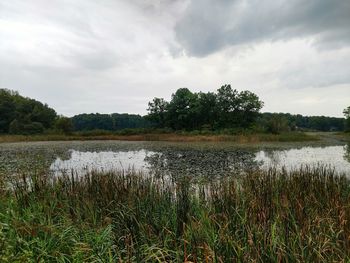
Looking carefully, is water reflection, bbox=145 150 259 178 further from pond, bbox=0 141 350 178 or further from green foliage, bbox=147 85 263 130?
green foliage, bbox=147 85 263 130

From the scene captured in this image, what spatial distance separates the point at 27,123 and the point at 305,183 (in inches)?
2460

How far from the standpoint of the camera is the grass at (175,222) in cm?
321

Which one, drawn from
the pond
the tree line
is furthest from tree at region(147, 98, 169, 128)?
the pond

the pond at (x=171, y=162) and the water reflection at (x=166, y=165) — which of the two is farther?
the pond at (x=171, y=162)

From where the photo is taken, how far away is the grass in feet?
10.5

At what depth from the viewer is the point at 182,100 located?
62.9 meters

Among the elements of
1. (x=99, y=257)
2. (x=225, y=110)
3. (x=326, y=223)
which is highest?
(x=225, y=110)

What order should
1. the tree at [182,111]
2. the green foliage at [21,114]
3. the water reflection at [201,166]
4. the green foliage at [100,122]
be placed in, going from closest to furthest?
the water reflection at [201,166], the tree at [182,111], the green foliage at [21,114], the green foliage at [100,122]

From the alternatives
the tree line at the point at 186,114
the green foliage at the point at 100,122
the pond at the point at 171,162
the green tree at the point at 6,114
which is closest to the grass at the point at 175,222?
the pond at the point at 171,162

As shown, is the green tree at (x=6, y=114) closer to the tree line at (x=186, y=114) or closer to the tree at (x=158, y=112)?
the tree line at (x=186, y=114)

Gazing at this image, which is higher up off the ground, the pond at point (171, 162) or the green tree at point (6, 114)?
the green tree at point (6, 114)

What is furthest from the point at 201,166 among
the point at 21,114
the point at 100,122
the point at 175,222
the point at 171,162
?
the point at 100,122

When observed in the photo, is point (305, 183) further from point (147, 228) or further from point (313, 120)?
point (313, 120)

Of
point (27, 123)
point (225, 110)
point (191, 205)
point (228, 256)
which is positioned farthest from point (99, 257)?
point (27, 123)
